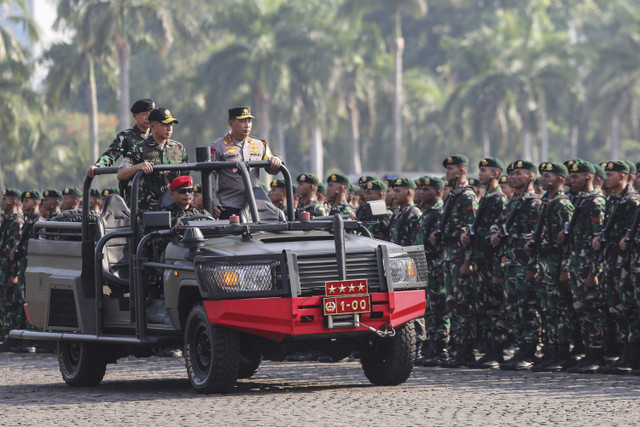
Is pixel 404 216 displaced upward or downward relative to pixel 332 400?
upward

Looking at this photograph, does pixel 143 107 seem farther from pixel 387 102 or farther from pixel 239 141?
pixel 387 102

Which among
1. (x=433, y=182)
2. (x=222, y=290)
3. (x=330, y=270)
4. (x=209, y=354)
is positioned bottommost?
(x=209, y=354)

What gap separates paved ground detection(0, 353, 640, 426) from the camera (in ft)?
30.0

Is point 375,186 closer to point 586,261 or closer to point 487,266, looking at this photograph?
point 487,266

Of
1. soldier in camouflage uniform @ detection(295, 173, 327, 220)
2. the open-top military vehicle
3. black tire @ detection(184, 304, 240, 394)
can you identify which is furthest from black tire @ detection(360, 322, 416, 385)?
soldier in camouflage uniform @ detection(295, 173, 327, 220)

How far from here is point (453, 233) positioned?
1441 cm

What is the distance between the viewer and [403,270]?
10.6 m

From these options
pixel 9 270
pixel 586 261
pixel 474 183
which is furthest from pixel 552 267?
pixel 9 270

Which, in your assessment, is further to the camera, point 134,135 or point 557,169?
point 557,169

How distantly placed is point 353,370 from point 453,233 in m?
2.16

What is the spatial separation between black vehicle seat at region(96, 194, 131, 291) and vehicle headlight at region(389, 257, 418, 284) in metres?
2.44

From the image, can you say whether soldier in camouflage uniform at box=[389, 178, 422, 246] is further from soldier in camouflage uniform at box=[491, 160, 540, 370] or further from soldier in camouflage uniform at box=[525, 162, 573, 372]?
soldier in camouflage uniform at box=[525, 162, 573, 372]

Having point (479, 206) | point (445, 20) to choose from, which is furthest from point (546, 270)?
point (445, 20)

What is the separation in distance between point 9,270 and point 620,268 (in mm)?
9156
